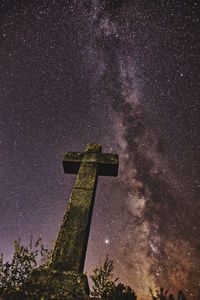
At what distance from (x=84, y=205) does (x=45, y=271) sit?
4.76 feet

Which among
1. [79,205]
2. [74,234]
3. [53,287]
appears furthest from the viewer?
[79,205]

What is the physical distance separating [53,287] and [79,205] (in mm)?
1698

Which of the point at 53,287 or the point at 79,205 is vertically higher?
the point at 79,205

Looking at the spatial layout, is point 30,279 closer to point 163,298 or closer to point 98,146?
point 98,146

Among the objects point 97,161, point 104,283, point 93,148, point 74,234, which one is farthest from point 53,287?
point 104,283

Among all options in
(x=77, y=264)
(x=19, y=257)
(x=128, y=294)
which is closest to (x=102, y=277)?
(x=128, y=294)

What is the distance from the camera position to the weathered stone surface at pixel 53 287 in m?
3.49

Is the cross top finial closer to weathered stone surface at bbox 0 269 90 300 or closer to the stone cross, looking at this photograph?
the stone cross

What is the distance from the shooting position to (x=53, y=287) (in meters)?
3.68

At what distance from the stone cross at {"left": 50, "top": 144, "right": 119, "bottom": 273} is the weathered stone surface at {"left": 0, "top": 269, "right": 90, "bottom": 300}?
323 millimetres

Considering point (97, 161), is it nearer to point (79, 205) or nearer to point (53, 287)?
point (79, 205)

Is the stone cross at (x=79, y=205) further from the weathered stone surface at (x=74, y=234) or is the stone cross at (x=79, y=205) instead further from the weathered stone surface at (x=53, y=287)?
the weathered stone surface at (x=53, y=287)

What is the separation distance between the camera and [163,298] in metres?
6.76

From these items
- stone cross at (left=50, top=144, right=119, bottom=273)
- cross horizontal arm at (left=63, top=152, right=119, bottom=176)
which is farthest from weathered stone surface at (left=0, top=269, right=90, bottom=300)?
cross horizontal arm at (left=63, top=152, right=119, bottom=176)
